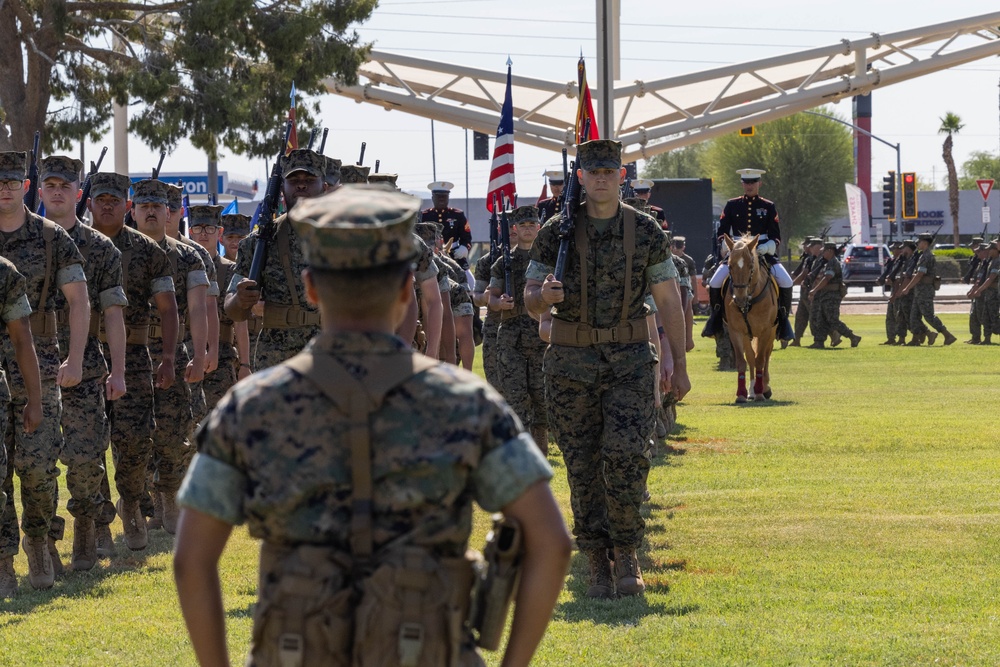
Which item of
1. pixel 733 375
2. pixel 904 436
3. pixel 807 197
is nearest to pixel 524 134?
pixel 733 375

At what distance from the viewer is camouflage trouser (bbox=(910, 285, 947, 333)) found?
32.5m

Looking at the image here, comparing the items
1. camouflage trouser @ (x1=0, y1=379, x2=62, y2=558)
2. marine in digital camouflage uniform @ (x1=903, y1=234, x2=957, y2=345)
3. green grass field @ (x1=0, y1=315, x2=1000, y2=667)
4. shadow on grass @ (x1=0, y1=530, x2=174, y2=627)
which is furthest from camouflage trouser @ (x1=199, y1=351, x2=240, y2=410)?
marine in digital camouflage uniform @ (x1=903, y1=234, x2=957, y2=345)

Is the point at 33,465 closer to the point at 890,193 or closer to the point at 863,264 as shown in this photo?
the point at 863,264

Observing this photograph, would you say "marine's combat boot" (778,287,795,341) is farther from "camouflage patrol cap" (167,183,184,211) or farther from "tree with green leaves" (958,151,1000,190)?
"tree with green leaves" (958,151,1000,190)

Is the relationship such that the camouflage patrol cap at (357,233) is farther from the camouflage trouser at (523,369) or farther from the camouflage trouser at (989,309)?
the camouflage trouser at (989,309)

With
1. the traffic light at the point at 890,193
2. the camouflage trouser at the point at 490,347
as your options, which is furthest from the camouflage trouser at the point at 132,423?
the traffic light at the point at 890,193

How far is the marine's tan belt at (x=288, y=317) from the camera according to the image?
27.9 feet

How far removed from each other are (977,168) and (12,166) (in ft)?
503

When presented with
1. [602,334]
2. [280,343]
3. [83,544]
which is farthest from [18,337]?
[602,334]

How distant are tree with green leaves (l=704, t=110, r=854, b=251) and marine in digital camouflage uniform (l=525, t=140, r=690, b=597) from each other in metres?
99.6

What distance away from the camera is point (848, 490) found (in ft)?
39.3

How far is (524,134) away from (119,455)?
93.0 ft

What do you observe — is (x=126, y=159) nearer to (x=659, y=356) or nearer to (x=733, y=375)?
(x=733, y=375)

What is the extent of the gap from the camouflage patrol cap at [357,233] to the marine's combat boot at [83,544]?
6841 millimetres
